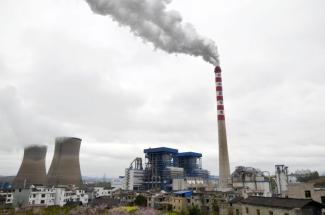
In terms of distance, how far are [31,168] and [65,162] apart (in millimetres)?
6835

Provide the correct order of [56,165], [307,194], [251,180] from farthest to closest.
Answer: [251,180] → [56,165] → [307,194]

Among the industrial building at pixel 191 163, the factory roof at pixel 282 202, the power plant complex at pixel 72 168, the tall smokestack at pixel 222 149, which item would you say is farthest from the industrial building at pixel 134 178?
the factory roof at pixel 282 202

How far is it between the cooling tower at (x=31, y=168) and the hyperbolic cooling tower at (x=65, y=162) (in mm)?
2223

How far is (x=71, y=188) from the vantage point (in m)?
51.7

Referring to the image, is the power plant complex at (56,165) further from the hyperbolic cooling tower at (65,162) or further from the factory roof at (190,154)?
the factory roof at (190,154)

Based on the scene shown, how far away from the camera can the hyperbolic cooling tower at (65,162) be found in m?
52.2

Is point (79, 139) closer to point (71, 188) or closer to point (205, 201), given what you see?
point (71, 188)

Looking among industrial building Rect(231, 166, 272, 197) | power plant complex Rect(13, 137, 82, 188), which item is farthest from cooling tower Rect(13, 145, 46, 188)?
industrial building Rect(231, 166, 272, 197)

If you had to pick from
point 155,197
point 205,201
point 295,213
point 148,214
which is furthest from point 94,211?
point 295,213

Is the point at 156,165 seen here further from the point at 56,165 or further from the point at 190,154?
the point at 56,165

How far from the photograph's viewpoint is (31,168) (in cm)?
5200

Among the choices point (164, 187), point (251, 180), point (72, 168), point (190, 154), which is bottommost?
point (164, 187)

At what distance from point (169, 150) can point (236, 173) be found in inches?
817

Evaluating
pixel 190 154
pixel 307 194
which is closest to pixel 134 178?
pixel 190 154
